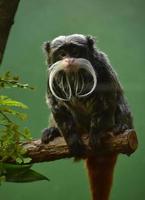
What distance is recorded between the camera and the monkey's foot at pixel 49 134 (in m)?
1.62

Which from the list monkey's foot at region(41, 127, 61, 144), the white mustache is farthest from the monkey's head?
monkey's foot at region(41, 127, 61, 144)

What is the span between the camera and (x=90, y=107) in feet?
5.57

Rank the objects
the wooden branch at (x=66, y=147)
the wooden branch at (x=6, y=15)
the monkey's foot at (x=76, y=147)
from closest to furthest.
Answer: the wooden branch at (x=6, y=15), the wooden branch at (x=66, y=147), the monkey's foot at (x=76, y=147)

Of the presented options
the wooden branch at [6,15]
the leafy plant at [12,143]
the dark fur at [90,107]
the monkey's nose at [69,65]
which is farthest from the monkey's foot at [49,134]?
the wooden branch at [6,15]

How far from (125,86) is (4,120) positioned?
0.55 m

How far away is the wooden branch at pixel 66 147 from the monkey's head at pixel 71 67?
0.57 feet

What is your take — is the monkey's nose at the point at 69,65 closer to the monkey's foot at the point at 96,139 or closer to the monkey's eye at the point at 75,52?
the monkey's eye at the point at 75,52

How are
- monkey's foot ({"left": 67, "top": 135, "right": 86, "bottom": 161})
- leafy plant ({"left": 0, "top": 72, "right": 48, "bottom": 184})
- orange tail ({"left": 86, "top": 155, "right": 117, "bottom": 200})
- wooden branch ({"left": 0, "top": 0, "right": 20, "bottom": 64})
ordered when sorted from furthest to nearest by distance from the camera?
orange tail ({"left": 86, "top": 155, "right": 117, "bottom": 200}), monkey's foot ({"left": 67, "top": 135, "right": 86, "bottom": 161}), leafy plant ({"left": 0, "top": 72, "right": 48, "bottom": 184}), wooden branch ({"left": 0, "top": 0, "right": 20, "bottom": 64})

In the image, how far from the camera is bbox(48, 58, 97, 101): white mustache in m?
1.64

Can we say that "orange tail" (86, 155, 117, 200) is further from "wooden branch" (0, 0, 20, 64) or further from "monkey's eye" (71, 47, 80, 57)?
"wooden branch" (0, 0, 20, 64)

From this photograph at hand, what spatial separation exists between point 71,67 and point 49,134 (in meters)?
0.25

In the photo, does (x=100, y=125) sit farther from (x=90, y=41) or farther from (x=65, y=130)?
(x=90, y=41)

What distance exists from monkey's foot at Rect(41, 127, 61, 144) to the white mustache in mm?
118

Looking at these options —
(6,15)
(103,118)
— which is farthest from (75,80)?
(6,15)
